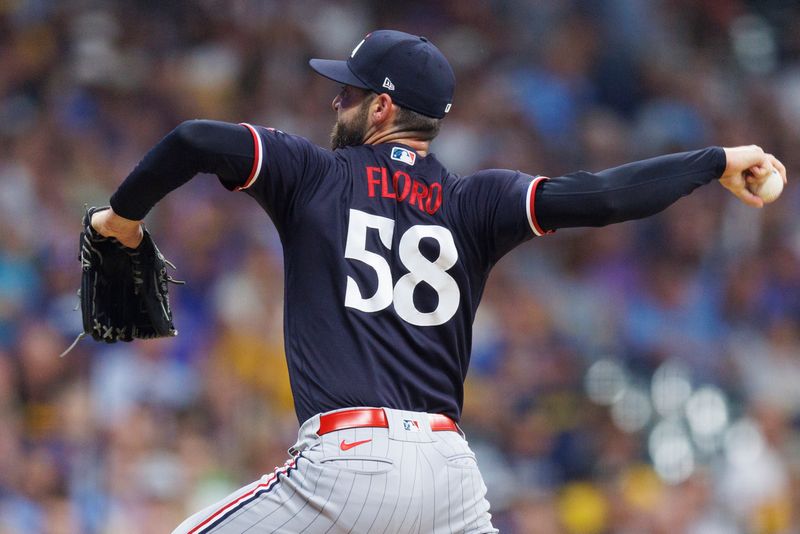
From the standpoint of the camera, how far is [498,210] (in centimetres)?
330

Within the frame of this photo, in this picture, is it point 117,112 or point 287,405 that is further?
point 117,112

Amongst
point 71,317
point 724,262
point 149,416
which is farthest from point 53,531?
point 724,262

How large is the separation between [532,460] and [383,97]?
168 inches

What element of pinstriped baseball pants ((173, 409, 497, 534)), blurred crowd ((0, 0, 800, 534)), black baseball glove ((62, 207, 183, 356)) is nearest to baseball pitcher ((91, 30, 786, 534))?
pinstriped baseball pants ((173, 409, 497, 534))

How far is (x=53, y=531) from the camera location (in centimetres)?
639

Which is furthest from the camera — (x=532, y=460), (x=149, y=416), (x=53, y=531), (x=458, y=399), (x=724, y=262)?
(x=724, y=262)

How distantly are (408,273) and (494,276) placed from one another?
4759 millimetres

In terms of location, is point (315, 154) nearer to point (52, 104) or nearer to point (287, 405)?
point (287, 405)

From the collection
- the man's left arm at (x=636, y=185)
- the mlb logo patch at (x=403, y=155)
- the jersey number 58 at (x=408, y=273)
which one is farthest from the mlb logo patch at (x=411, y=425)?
the mlb logo patch at (x=403, y=155)

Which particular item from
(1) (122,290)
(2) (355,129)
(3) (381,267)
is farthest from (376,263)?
(1) (122,290)

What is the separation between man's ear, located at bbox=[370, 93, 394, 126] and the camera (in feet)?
11.3

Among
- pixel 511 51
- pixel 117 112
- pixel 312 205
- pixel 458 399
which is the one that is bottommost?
pixel 458 399

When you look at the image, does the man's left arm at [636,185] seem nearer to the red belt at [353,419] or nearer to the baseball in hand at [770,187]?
the baseball in hand at [770,187]

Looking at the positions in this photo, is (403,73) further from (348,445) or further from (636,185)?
(348,445)
